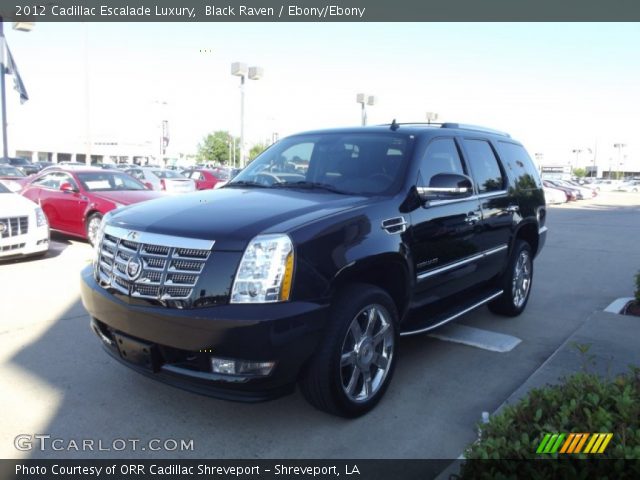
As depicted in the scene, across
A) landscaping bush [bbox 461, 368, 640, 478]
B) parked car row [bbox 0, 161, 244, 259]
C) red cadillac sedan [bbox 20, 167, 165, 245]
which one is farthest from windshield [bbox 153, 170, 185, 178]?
landscaping bush [bbox 461, 368, 640, 478]

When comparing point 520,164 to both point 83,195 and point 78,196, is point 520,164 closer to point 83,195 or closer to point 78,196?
point 83,195

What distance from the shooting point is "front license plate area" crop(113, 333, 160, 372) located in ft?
9.96

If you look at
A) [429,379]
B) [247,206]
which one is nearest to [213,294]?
[247,206]

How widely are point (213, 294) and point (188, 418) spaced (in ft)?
3.48

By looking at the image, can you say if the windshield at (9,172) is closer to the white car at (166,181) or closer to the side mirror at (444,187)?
the white car at (166,181)

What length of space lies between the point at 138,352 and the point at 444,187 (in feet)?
7.80

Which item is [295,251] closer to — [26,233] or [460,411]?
[460,411]

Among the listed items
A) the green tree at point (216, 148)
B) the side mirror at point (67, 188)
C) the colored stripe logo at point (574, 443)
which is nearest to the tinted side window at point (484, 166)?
the colored stripe logo at point (574, 443)

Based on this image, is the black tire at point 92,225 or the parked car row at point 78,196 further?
the black tire at point 92,225

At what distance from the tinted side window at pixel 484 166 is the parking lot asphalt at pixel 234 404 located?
1.50 m

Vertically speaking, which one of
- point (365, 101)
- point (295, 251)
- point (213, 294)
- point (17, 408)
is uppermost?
point (365, 101)

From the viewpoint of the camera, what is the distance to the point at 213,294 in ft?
9.45

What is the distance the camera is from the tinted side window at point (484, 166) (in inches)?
191

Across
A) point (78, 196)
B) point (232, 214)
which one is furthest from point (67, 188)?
point (232, 214)
